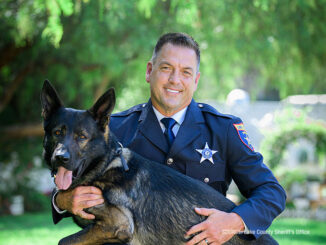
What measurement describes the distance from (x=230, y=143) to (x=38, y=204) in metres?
11.6

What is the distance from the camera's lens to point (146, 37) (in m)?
8.02

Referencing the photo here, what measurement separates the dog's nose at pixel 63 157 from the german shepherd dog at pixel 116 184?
0.04 meters

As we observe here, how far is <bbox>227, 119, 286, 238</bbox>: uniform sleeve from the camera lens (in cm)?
276

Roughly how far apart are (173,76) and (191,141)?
0.56m

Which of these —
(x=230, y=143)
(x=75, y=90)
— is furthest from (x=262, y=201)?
(x=75, y=90)

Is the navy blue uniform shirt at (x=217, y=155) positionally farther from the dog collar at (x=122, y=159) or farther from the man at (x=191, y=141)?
the dog collar at (x=122, y=159)

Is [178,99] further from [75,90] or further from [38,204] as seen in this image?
[38,204]

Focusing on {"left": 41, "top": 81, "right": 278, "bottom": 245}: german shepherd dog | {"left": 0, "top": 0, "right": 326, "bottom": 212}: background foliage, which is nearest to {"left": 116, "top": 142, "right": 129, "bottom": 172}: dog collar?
{"left": 41, "top": 81, "right": 278, "bottom": 245}: german shepherd dog

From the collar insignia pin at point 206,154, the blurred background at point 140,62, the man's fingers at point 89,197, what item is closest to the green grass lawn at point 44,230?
the blurred background at point 140,62

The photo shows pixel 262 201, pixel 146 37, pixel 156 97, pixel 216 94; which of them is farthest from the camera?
pixel 216 94

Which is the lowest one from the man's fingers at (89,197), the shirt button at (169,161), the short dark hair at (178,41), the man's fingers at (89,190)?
the man's fingers at (89,197)

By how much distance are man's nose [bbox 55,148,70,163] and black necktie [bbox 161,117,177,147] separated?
0.99 m

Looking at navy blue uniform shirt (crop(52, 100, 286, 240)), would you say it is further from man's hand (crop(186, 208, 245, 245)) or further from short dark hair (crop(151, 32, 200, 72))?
short dark hair (crop(151, 32, 200, 72))

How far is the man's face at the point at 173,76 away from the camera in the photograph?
3109mm
